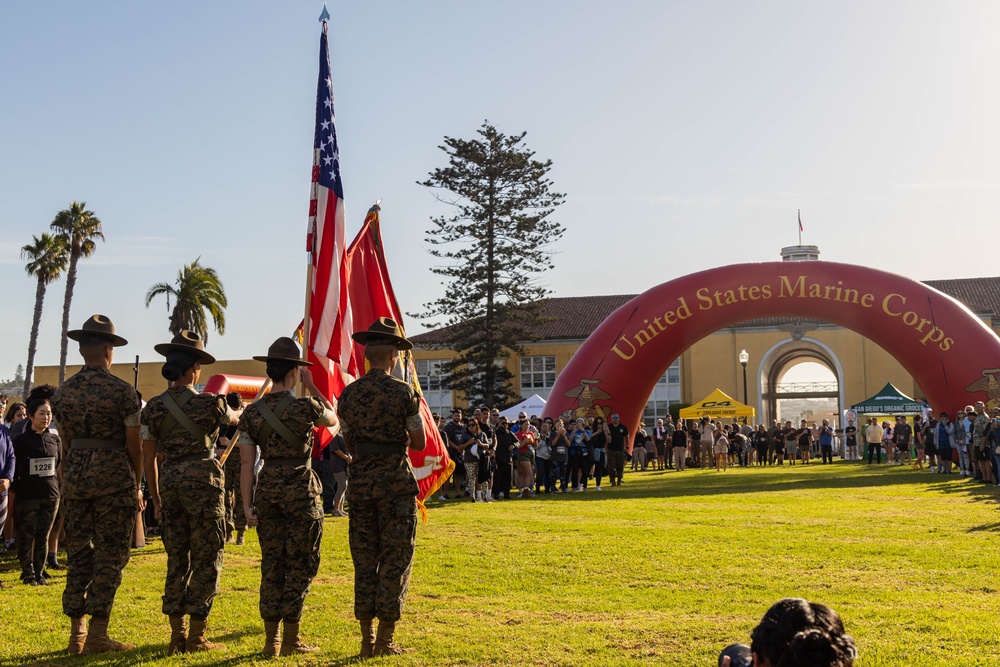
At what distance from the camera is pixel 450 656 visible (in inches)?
240

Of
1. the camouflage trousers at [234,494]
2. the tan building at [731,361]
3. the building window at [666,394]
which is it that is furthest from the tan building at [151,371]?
the camouflage trousers at [234,494]

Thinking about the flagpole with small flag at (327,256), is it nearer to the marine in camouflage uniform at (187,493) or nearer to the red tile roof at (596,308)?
the marine in camouflage uniform at (187,493)

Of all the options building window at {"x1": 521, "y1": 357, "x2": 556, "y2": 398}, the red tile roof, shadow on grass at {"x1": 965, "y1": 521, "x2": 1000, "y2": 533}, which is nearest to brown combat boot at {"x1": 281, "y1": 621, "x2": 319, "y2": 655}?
shadow on grass at {"x1": 965, "y1": 521, "x2": 1000, "y2": 533}

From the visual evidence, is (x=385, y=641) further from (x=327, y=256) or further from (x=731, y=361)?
(x=731, y=361)

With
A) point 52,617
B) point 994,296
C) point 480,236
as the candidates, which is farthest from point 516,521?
point 994,296

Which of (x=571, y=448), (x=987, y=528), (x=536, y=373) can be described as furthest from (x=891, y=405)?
(x=536, y=373)

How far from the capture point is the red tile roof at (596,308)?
53.6 meters

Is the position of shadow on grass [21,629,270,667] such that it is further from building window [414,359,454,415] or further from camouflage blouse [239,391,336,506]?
building window [414,359,454,415]

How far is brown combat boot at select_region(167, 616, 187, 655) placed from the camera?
20.4ft

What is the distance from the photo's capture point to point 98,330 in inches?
253

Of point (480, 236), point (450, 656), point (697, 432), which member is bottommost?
point (450, 656)

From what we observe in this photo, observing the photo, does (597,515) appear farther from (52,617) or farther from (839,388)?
(839,388)

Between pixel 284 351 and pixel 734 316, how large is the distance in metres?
20.1

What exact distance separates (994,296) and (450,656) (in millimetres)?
55453
